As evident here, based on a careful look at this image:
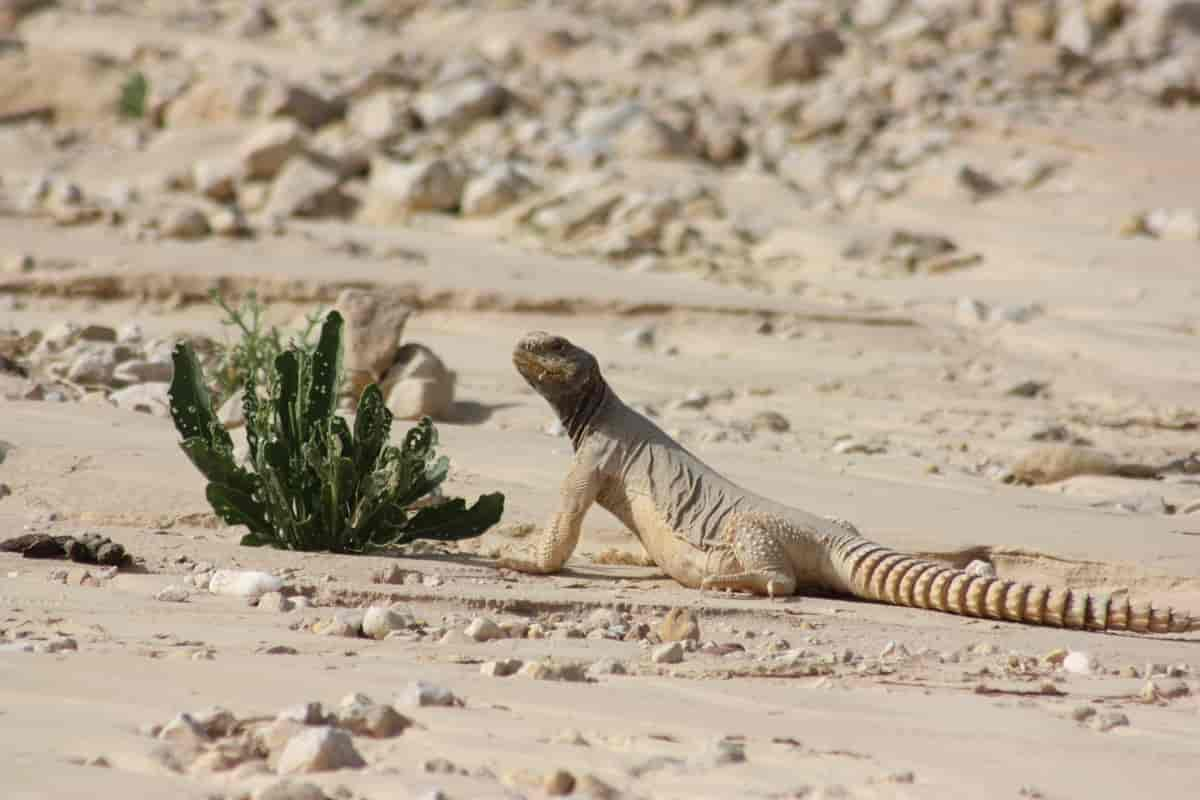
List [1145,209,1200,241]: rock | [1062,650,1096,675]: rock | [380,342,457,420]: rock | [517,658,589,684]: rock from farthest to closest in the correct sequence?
[1145,209,1200,241]: rock < [380,342,457,420]: rock < [1062,650,1096,675]: rock < [517,658,589,684]: rock

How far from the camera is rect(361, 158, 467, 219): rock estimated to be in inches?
578

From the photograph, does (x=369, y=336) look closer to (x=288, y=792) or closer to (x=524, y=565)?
(x=524, y=565)

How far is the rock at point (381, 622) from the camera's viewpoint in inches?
204

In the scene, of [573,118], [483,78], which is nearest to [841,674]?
[573,118]

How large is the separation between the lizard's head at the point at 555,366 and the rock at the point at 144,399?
2744 millimetres

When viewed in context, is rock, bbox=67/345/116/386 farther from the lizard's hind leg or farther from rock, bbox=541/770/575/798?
rock, bbox=541/770/575/798

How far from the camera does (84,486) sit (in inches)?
282

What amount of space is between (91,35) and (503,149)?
26.4ft

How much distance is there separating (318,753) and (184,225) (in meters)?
9.57

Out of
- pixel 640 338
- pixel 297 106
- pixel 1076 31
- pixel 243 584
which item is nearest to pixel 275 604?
pixel 243 584

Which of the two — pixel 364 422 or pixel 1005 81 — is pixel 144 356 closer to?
pixel 364 422

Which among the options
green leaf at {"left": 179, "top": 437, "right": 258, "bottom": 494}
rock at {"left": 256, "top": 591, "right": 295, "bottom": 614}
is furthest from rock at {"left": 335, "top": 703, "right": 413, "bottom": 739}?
green leaf at {"left": 179, "top": 437, "right": 258, "bottom": 494}

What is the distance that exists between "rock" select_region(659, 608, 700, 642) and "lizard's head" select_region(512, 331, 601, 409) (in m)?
1.38

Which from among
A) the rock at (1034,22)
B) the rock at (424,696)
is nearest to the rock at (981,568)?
the rock at (424,696)
